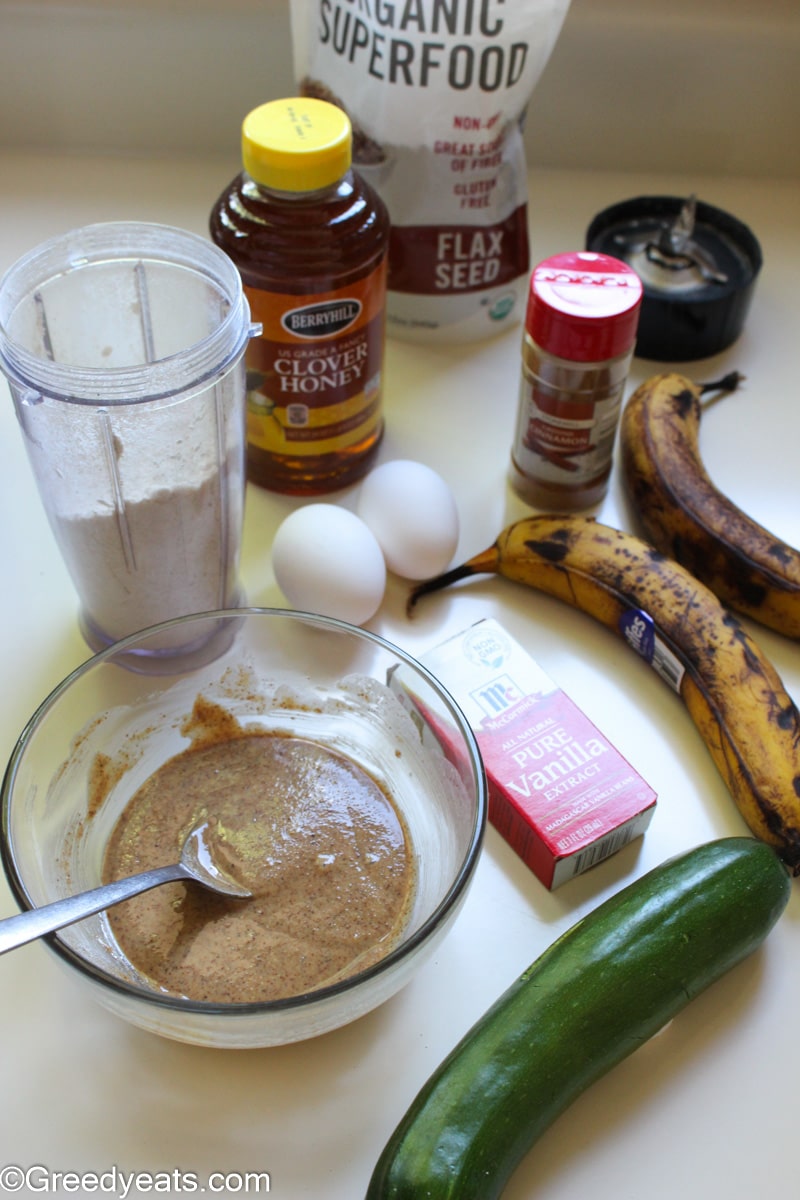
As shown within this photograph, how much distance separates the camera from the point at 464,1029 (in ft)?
2.26

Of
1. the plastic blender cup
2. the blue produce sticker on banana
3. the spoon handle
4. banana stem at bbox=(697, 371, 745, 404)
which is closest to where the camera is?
the spoon handle

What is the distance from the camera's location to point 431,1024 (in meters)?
0.69

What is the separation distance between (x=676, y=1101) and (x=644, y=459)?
0.50 m

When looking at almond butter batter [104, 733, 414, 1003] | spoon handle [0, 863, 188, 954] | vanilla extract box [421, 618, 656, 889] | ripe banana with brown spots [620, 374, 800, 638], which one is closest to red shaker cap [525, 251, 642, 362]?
ripe banana with brown spots [620, 374, 800, 638]

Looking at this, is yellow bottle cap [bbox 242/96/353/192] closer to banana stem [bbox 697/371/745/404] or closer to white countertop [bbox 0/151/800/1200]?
white countertop [bbox 0/151/800/1200]

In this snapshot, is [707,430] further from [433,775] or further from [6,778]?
[6,778]

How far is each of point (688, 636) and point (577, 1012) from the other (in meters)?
0.31

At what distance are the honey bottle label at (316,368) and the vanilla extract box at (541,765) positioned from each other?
0.22m

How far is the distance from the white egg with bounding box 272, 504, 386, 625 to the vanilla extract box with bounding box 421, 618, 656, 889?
2.7 inches

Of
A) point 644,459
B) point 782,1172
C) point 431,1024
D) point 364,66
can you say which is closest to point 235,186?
point 364,66

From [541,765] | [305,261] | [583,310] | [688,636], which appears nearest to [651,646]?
[688,636]

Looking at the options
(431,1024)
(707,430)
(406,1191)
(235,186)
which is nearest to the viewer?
(406,1191)

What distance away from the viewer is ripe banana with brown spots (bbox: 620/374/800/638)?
882 mm

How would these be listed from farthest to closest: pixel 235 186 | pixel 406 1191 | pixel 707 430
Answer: pixel 707 430
pixel 235 186
pixel 406 1191
